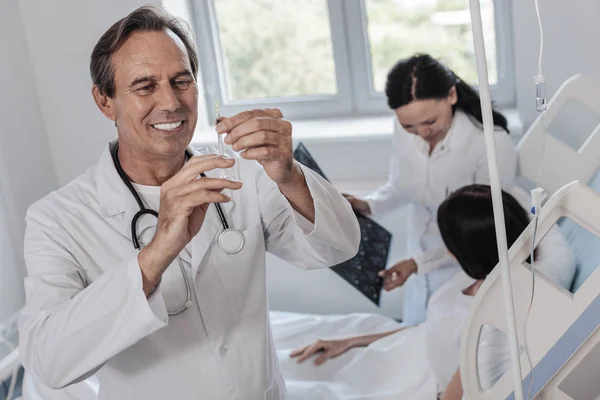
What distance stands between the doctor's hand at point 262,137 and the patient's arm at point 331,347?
1.10 m

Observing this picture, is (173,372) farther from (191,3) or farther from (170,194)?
(191,3)

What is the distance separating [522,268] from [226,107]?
7.82 feet

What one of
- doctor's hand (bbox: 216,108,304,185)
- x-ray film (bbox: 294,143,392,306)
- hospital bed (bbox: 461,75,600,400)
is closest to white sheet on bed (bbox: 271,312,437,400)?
x-ray film (bbox: 294,143,392,306)

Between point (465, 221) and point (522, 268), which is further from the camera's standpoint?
point (465, 221)

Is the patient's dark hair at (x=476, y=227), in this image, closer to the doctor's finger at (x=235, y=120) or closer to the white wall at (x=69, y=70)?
the doctor's finger at (x=235, y=120)

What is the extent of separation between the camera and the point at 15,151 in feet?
10.8

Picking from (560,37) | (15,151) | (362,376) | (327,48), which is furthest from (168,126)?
(327,48)

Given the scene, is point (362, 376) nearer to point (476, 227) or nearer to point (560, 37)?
point (476, 227)

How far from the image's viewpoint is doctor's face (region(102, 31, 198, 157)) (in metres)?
1.56

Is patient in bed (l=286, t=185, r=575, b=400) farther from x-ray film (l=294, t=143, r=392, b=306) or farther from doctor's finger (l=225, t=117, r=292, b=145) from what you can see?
doctor's finger (l=225, t=117, r=292, b=145)

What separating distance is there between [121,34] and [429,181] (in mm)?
1566

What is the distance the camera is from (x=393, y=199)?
117 inches

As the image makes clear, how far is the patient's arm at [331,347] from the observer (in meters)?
2.42

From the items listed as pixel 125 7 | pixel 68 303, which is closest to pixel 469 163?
pixel 125 7
